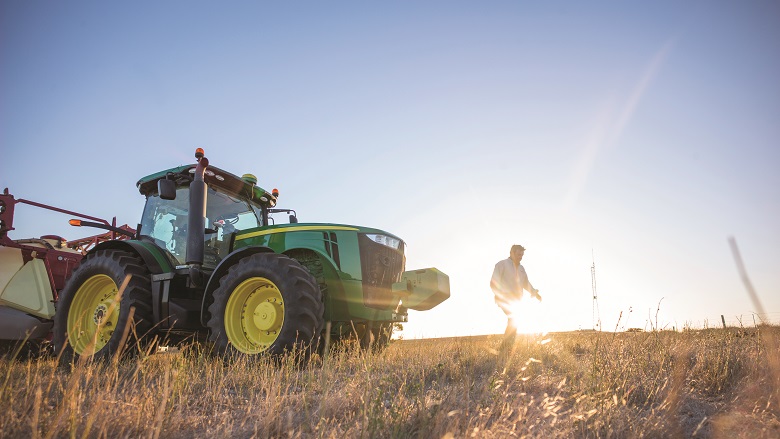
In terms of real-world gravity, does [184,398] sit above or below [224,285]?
below

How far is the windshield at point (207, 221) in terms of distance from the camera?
588cm

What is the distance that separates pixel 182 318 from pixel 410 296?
8.06ft

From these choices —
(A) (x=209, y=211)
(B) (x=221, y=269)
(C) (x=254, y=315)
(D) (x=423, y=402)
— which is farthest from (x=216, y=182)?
(D) (x=423, y=402)

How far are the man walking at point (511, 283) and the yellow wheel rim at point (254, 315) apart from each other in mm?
3146

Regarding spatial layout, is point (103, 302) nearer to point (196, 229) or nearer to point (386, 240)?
point (196, 229)

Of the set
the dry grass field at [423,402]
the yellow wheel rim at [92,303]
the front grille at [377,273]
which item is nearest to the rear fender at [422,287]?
the front grille at [377,273]

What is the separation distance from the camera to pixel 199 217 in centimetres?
515

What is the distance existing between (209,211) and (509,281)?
404 cm

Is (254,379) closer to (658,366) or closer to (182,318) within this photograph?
(182,318)

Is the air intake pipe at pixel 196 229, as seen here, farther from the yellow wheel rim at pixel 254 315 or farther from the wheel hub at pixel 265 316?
the wheel hub at pixel 265 316

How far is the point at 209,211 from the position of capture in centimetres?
604

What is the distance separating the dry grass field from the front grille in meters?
0.87

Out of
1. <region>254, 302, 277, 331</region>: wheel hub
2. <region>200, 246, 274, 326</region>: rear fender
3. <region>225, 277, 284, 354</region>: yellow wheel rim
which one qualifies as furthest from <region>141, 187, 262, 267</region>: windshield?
<region>254, 302, 277, 331</region>: wheel hub

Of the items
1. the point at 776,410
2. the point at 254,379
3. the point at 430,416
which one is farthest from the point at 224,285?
the point at 776,410
